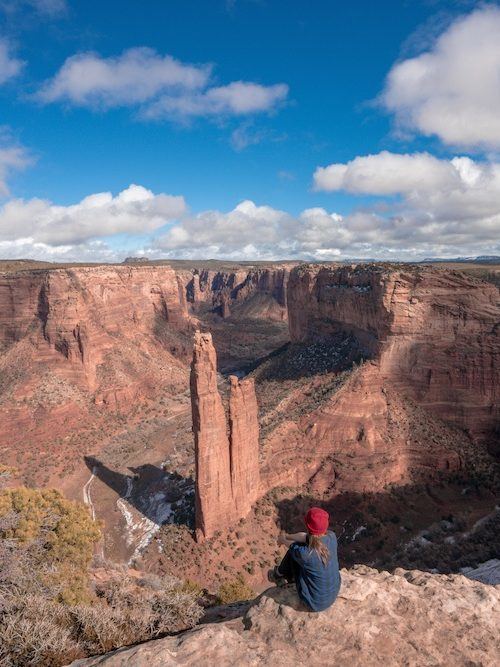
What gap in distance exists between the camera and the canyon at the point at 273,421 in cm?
3019

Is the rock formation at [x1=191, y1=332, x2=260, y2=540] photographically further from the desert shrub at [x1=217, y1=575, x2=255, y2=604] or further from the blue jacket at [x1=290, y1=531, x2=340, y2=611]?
the blue jacket at [x1=290, y1=531, x2=340, y2=611]

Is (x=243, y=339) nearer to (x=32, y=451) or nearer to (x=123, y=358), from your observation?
(x=123, y=358)

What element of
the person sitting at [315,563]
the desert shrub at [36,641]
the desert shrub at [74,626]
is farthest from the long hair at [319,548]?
the desert shrub at [36,641]

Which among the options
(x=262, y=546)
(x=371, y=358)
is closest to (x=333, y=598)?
(x=262, y=546)

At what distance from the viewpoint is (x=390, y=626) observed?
27.3 feet

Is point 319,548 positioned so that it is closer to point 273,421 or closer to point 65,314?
point 273,421

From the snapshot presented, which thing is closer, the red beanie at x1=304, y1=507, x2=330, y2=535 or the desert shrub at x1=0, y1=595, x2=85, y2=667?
the red beanie at x1=304, y1=507, x2=330, y2=535

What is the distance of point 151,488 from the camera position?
40000 mm

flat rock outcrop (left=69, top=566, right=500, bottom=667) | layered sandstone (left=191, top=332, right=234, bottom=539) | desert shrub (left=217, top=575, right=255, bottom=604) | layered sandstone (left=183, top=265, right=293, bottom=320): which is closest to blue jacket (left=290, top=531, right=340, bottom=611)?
flat rock outcrop (left=69, top=566, right=500, bottom=667)

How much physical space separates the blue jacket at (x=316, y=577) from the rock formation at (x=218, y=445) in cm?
2053

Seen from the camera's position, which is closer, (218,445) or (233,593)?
(233,593)

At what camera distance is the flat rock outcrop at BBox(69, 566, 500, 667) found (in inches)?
294

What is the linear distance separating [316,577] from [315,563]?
439mm

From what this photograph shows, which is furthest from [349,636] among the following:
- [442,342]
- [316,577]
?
[442,342]
